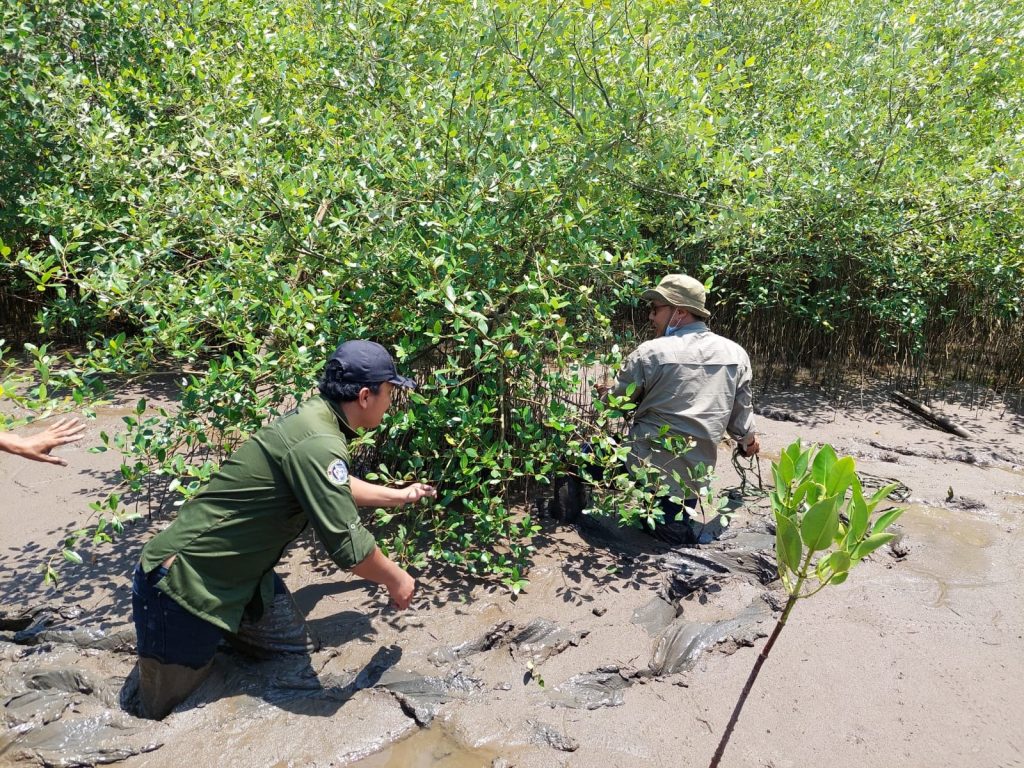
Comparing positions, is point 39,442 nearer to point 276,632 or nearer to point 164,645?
point 164,645

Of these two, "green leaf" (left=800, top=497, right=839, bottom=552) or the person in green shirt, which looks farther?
the person in green shirt

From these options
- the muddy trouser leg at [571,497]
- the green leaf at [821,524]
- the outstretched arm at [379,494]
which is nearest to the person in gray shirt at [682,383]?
the muddy trouser leg at [571,497]

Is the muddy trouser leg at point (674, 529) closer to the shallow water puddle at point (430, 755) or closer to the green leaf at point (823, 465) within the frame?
the shallow water puddle at point (430, 755)

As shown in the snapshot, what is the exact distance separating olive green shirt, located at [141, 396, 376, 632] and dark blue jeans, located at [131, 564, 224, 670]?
45 mm

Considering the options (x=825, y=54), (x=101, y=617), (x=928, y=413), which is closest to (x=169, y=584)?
(x=101, y=617)

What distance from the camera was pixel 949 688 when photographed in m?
2.81

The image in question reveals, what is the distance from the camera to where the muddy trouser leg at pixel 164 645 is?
2512 millimetres

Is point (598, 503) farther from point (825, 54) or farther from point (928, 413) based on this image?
point (825, 54)

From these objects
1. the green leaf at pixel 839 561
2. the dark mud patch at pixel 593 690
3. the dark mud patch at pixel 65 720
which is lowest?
the dark mud patch at pixel 65 720

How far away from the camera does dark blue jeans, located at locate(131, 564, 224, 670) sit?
98.7 inches

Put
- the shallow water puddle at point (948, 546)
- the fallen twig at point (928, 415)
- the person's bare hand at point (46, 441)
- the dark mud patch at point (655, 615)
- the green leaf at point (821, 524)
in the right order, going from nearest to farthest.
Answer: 1. the green leaf at point (821, 524)
2. the person's bare hand at point (46, 441)
3. the dark mud patch at point (655, 615)
4. the shallow water puddle at point (948, 546)
5. the fallen twig at point (928, 415)

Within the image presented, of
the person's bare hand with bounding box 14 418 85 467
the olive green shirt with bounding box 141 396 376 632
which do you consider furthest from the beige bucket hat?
the person's bare hand with bounding box 14 418 85 467

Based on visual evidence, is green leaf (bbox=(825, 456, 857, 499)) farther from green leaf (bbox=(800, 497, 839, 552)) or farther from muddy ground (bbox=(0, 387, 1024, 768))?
muddy ground (bbox=(0, 387, 1024, 768))

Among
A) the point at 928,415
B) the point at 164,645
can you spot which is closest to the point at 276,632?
the point at 164,645
